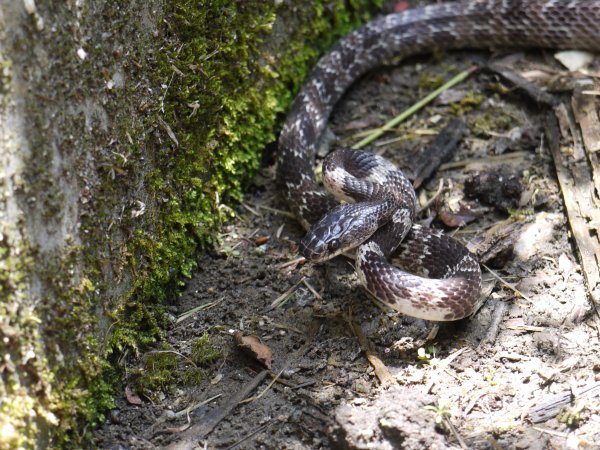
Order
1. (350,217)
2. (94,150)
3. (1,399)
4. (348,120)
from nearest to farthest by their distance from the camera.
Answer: (1,399)
(94,150)
(350,217)
(348,120)

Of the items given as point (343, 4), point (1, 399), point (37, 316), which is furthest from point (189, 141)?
point (343, 4)

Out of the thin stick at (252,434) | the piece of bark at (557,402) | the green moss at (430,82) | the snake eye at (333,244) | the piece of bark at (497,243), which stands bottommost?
the piece of bark at (557,402)

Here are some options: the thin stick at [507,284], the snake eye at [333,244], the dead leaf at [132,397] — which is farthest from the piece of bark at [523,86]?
the dead leaf at [132,397]

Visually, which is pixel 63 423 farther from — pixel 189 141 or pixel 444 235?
pixel 444 235

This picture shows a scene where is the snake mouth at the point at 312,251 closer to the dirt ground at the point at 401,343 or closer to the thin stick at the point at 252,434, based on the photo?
the dirt ground at the point at 401,343

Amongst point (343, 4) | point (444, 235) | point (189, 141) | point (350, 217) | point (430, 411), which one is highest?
point (343, 4)
